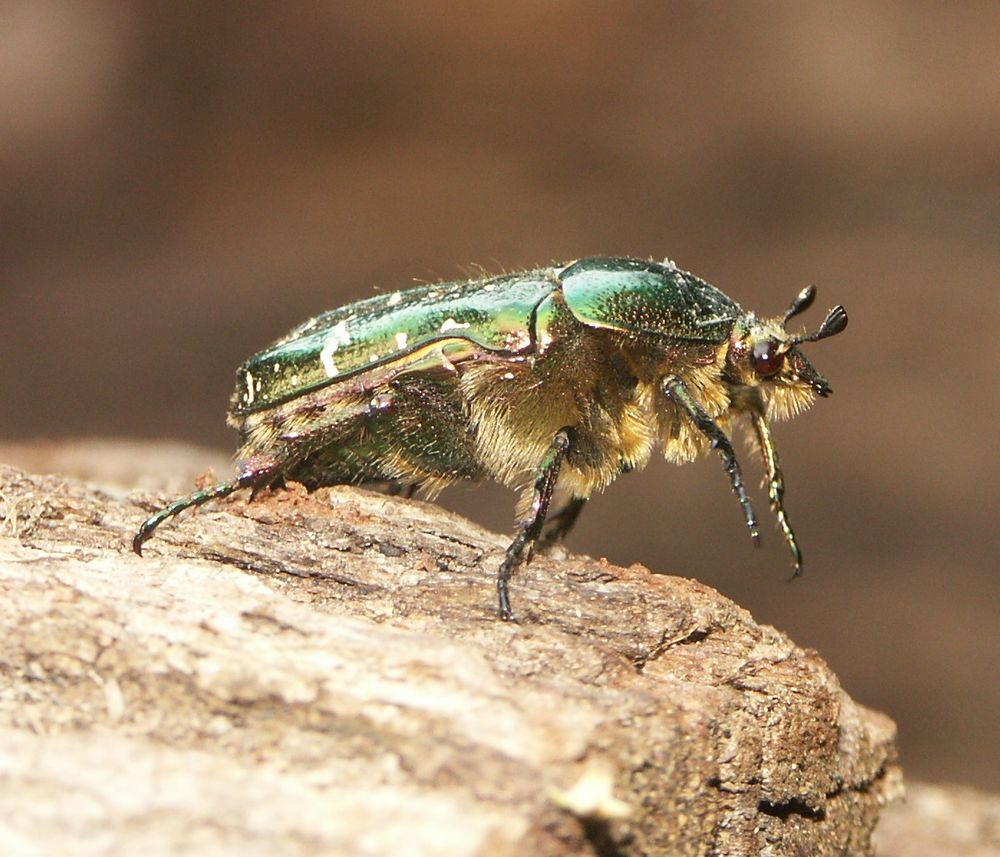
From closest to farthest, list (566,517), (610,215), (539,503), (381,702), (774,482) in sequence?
1. (381,702)
2. (539,503)
3. (774,482)
4. (566,517)
5. (610,215)

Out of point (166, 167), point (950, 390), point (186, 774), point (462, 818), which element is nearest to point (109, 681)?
point (186, 774)

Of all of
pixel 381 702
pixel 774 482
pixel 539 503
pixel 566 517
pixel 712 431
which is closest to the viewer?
pixel 381 702

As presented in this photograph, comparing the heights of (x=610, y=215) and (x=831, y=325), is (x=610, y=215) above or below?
above

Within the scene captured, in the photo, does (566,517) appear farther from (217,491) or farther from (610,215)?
(610,215)

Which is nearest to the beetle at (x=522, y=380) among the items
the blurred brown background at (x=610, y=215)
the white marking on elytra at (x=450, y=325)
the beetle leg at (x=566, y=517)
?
the white marking on elytra at (x=450, y=325)

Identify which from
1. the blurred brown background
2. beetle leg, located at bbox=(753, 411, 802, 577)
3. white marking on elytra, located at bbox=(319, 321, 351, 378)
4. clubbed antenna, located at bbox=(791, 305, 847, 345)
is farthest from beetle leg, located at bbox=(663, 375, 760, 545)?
the blurred brown background

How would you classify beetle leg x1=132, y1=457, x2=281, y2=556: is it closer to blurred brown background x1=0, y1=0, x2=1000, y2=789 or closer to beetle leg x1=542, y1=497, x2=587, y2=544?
beetle leg x1=542, y1=497, x2=587, y2=544

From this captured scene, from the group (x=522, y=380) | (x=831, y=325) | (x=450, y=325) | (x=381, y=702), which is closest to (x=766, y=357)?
(x=831, y=325)
